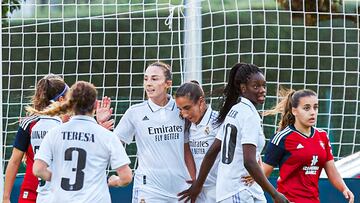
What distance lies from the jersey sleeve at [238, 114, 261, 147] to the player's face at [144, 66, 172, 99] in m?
1.31

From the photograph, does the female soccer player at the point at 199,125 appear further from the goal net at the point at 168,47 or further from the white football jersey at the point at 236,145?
the goal net at the point at 168,47

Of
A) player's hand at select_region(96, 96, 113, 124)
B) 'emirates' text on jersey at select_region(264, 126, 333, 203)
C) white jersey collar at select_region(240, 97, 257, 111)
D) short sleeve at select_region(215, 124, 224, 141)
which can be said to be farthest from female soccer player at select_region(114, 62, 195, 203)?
→ white jersey collar at select_region(240, 97, 257, 111)

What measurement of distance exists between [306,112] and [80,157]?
7.29 ft

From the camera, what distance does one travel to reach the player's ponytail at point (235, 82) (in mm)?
8062

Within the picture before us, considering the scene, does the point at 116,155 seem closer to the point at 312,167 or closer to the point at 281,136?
the point at 281,136

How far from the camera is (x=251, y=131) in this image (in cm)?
773

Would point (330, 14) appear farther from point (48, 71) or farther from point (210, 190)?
point (210, 190)

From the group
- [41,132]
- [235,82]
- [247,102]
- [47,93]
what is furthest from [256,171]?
[47,93]

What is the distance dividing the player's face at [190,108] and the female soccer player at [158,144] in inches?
6.9

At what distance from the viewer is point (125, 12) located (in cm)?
1197

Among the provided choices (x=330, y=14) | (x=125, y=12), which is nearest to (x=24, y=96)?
(x=125, y=12)

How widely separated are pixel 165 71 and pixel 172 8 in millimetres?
2498

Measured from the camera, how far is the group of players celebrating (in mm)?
7371

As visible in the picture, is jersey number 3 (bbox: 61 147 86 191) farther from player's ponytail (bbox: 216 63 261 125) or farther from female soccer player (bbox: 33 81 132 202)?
player's ponytail (bbox: 216 63 261 125)
